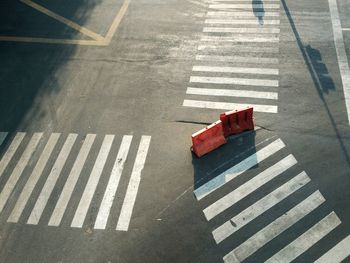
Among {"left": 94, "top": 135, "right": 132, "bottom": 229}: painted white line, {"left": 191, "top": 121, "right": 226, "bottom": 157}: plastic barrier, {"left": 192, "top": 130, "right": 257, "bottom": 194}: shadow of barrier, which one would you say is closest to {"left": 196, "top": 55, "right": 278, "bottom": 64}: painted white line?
{"left": 192, "top": 130, "right": 257, "bottom": 194}: shadow of barrier

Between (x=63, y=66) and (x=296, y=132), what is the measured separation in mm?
10438

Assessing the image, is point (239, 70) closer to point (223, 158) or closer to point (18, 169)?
point (223, 158)

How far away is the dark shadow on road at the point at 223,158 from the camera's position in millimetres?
12842

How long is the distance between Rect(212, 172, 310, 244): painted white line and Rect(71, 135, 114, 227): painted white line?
411cm

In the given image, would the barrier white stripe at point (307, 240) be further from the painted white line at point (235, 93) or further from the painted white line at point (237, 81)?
the painted white line at point (237, 81)

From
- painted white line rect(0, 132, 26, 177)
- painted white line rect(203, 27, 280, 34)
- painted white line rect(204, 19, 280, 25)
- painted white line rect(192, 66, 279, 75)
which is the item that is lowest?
painted white line rect(0, 132, 26, 177)

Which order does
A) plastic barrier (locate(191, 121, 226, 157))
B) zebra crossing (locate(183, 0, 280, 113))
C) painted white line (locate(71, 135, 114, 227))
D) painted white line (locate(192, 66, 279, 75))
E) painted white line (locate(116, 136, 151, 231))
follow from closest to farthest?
painted white line (locate(116, 136, 151, 231)) → painted white line (locate(71, 135, 114, 227)) → plastic barrier (locate(191, 121, 226, 157)) → zebra crossing (locate(183, 0, 280, 113)) → painted white line (locate(192, 66, 279, 75))

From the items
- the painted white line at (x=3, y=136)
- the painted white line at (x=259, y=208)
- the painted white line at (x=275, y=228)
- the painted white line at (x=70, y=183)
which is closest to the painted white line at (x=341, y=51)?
the painted white line at (x=259, y=208)

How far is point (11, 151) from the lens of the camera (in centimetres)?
1414

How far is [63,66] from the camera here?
17.4 metres

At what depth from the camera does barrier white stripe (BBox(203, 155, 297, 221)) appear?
1191cm

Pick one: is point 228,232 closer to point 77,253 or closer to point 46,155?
point 77,253

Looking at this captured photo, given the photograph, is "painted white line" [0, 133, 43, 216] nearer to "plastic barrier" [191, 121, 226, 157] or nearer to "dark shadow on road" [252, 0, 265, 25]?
"plastic barrier" [191, 121, 226, 157]


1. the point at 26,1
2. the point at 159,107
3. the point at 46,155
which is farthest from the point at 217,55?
the point at 26,1
